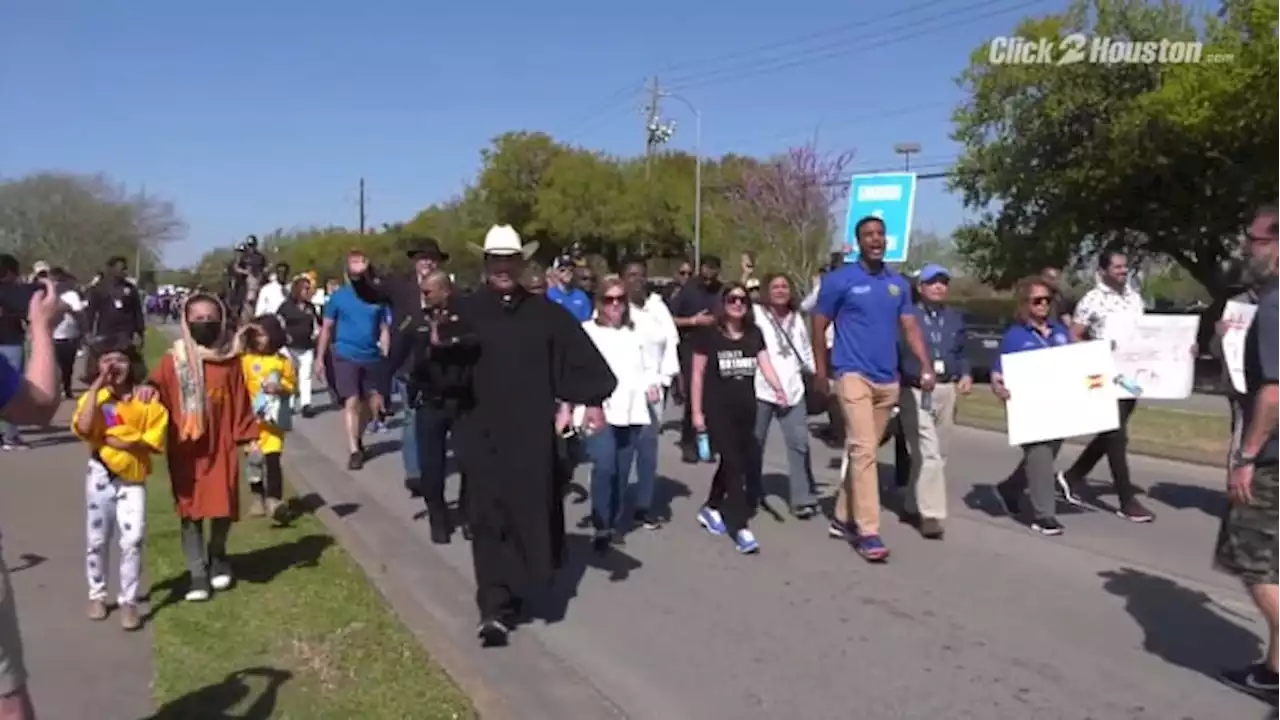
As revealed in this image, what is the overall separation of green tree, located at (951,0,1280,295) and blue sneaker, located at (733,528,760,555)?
23.0m

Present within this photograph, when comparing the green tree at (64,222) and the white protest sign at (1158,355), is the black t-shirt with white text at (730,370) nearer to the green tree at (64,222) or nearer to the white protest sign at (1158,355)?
the white protest sign at (1158,355)

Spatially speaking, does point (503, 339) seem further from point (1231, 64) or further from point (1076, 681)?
point (1231, 64)

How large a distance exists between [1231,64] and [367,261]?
22796 mm

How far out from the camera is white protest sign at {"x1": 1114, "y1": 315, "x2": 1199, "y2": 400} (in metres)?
9.41

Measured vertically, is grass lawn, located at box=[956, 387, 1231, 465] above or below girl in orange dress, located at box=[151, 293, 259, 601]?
below

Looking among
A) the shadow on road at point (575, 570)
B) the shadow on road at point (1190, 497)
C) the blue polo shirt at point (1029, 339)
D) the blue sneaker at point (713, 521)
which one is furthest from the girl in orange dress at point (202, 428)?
the shadow on road at point (1190, 497)

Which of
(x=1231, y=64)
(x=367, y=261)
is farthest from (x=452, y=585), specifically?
(x=1231, y=64)

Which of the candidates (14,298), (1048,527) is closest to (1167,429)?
(1048,527)

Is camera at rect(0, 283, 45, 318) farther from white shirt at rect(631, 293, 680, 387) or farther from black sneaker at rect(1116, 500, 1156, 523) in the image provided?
black sneaker at rect(1116, 500, 1156, 523)

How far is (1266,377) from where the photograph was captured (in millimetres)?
4852

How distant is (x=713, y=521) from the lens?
8906 mm

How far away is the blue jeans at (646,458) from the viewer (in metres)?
8.70

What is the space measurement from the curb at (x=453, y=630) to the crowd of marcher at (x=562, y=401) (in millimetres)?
218

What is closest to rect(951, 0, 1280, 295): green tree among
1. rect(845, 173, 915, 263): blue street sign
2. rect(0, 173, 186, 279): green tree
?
rect(845, 173, 915, 263): blue street sign
